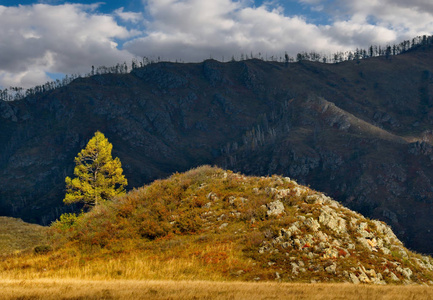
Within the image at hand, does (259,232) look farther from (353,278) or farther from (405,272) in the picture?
(405,272)

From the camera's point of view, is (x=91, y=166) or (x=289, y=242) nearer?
(x=289, y=242)

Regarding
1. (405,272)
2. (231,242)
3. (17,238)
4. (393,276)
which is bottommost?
(17,238)

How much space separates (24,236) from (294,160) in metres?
161

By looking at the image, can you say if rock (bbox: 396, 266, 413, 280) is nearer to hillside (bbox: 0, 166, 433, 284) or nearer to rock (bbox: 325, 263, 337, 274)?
hillside (bbox: 0, 166, 433, 284)

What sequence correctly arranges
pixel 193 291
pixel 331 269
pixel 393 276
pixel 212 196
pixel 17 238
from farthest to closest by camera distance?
pixel 17 238 → pixel 212 196 → pixel 393 276 → pixel 331 269 → pixel 193 291

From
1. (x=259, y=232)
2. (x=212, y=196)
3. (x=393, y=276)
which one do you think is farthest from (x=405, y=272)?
(x=212, y=196)

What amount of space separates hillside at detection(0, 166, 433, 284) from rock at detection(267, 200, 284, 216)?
61 mm

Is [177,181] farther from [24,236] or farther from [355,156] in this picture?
[355,156]

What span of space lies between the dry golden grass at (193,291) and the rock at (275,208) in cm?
745

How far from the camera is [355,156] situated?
533ft

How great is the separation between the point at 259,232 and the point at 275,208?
2.84m

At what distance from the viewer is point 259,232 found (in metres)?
16.3

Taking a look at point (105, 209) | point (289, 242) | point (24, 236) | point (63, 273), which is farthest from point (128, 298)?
point (24, 236)

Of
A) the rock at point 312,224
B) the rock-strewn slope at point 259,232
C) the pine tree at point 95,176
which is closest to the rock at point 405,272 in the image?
the rock-strewn slope at point 259,232
